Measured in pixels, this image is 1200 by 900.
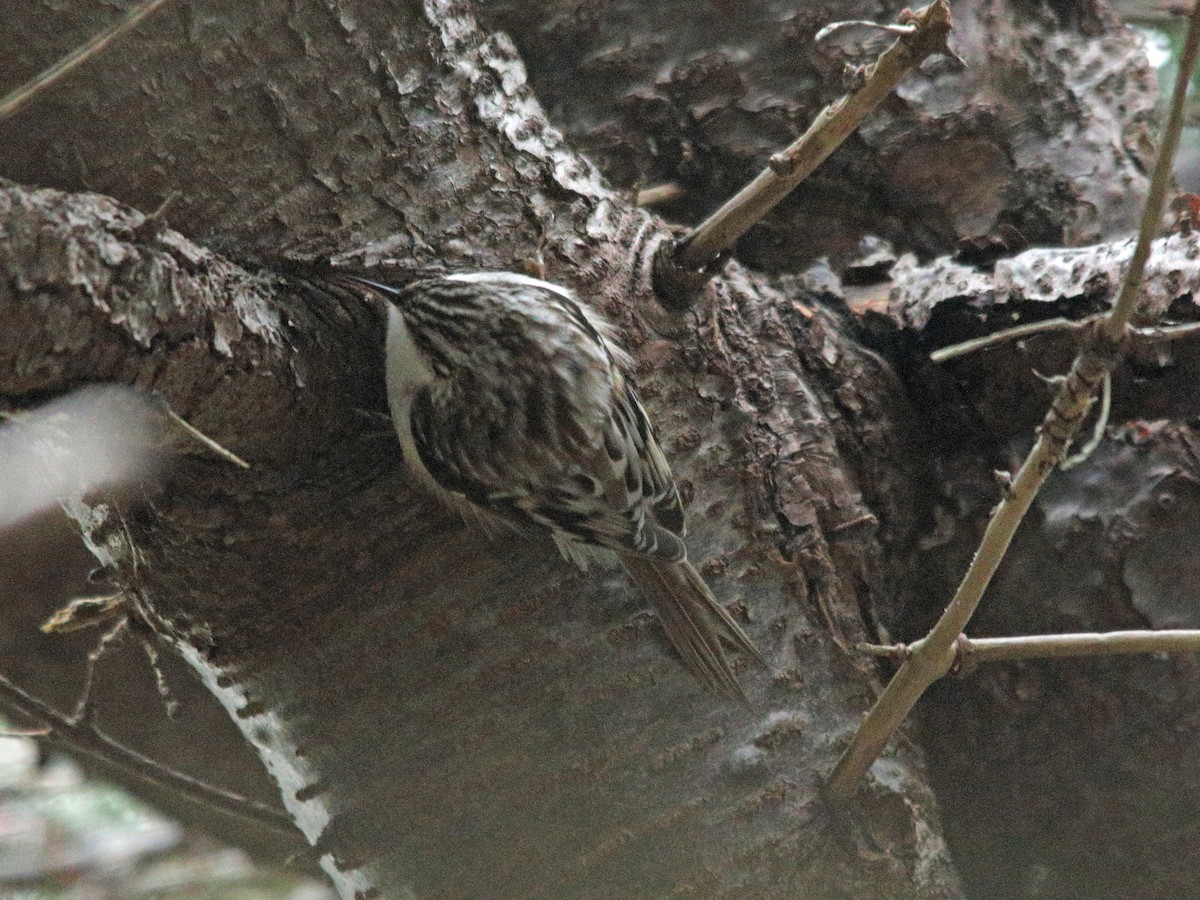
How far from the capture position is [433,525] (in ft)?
4.30

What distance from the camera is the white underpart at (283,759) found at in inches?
52.9

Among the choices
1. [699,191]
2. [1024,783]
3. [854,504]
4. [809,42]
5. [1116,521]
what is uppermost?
[809,42]

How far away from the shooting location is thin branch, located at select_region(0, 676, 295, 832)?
5.28ft

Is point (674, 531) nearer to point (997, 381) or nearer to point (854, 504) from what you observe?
point (854, 504)

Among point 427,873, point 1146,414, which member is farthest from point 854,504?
point 427,873

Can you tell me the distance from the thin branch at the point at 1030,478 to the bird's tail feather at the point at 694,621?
163 mm

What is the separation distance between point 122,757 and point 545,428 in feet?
2.39

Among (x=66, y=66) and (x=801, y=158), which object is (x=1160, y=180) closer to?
(x=801, y=158)

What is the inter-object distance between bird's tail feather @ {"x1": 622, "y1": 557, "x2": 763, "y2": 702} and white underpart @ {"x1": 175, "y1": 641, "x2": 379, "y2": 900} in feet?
1.39

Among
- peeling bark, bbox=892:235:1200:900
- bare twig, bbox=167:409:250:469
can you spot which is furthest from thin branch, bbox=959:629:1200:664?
bare twig, bbox=167:409:250:469

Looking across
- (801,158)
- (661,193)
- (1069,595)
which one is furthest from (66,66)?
(1069,595)

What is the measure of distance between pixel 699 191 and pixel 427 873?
1125 mm

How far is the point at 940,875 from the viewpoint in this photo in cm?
142

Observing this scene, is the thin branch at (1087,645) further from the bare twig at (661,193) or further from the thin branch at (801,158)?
the bare twig at (661,193)
